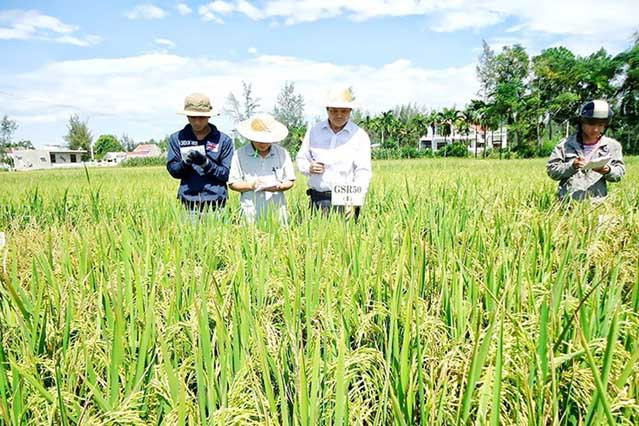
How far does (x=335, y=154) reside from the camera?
3045 mm

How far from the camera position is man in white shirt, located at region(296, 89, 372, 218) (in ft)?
9.79

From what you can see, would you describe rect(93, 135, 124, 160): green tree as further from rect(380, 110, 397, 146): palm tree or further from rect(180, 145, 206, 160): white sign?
rect(180, 145, 206, 160): white sign

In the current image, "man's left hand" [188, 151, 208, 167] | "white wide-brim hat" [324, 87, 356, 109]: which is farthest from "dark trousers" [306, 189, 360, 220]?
"man's left hand" [188, 151, 208, 167]

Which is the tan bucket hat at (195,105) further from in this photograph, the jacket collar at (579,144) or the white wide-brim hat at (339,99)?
the jacket collar at (579,144)

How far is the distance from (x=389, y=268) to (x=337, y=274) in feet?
0.62

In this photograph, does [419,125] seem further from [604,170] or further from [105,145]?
[105,145]

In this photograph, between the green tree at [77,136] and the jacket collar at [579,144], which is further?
the green tree at [77,136]

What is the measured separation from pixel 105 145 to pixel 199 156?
8402 cm

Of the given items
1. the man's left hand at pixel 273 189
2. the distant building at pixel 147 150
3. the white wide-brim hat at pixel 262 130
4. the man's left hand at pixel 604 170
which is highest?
the distant building at pixel 147 150

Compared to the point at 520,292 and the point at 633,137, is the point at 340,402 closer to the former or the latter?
the point at 520,292

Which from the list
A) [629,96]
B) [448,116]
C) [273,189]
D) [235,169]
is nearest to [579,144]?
[273,189]

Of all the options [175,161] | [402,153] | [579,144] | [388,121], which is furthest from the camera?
[388,121]

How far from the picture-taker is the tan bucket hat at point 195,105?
2.88 m

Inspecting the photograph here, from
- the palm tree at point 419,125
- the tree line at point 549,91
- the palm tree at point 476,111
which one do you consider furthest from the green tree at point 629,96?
the palm tree at point 419,125
